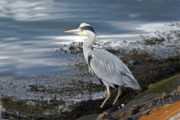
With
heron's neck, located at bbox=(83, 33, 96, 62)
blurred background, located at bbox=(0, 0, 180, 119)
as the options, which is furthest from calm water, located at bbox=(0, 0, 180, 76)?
heron's neck, located at bbox=(83, 33, 96, 62)

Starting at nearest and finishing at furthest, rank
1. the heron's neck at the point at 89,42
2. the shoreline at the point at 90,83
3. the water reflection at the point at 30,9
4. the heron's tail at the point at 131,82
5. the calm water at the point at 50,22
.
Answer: the heron's tail at the point at 131,82 → the heron's neck at the point at 89,42 → the shoreline at the point at 90,83 → the calm water at the point at 50,22 → the water reflection at the point at 30,9

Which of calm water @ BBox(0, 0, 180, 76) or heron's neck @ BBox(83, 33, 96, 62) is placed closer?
heron's neck @ BBox(83, 33, 96, 62)

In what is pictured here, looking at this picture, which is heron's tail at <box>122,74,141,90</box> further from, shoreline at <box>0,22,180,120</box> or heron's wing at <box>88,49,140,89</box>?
shoreline at <box>0,22,180,120</box>

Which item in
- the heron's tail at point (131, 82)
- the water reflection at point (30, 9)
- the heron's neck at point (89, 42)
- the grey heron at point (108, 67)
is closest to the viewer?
the heron's tail at point (131, 82)

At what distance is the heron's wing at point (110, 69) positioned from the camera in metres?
6.87

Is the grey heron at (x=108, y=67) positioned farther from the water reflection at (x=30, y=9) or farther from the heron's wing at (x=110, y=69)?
the water reflection at (x=30, y=9)

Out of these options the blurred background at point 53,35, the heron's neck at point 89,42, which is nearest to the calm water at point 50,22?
→ the blurred background at point 53,35

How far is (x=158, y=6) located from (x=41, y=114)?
1304 cm

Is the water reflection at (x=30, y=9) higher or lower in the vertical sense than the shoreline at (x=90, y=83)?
higher

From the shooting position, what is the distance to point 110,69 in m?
7.04

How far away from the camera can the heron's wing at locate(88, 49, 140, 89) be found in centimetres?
687

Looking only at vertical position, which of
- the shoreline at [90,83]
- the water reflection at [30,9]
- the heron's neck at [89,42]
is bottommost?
the shoreline at [90,83]

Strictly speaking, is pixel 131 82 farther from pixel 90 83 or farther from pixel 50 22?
pixel 50 22

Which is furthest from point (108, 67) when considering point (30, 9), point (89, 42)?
point (30, 9)
